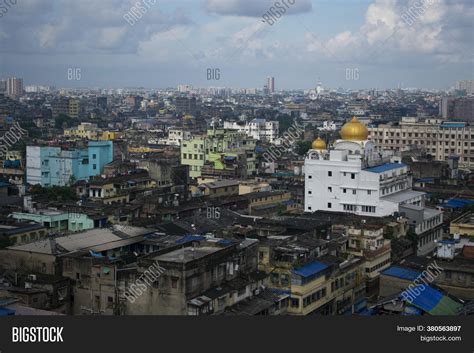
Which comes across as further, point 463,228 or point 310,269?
point 463,228

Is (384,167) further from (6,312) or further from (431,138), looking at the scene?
(431,138)

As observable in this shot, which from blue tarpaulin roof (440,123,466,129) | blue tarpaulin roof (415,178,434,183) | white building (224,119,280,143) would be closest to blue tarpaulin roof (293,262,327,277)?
blue tarpaulin roof (415,178,434,183)

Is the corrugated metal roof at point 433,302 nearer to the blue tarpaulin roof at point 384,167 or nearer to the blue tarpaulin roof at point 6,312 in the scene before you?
the blue tarpaulin roof at point 6,312

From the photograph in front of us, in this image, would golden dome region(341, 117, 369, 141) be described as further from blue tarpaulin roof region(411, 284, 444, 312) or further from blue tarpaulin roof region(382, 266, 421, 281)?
blue tarpaulin roof region(411, 284, 444, 312)

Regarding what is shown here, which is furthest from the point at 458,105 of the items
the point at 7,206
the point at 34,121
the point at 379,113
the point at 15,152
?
the point at 7,206

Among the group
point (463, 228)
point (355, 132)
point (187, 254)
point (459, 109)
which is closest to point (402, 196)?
point (355, 132)
